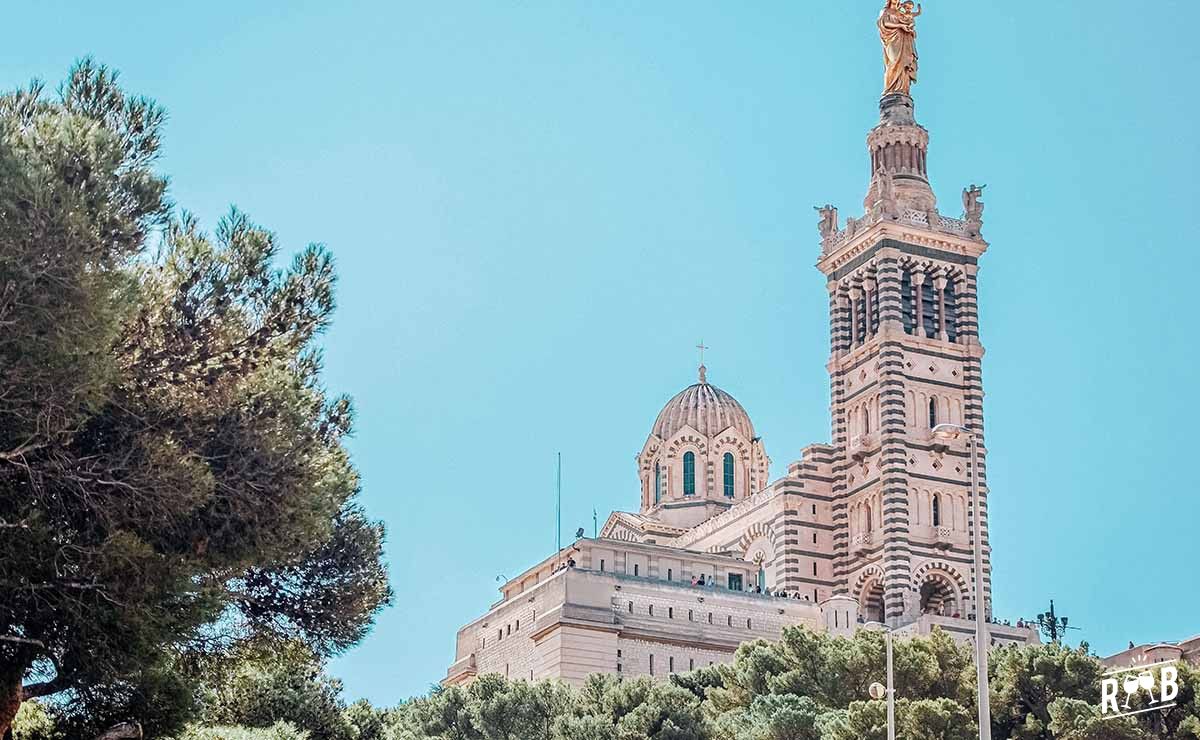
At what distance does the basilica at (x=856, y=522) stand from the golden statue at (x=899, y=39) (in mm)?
107

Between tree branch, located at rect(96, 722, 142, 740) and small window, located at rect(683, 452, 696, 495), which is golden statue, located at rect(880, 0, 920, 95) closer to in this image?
small window, located at rect(683, 452, 696, 495)

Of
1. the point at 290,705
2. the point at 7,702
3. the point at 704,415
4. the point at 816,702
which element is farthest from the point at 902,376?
the point at 7,702

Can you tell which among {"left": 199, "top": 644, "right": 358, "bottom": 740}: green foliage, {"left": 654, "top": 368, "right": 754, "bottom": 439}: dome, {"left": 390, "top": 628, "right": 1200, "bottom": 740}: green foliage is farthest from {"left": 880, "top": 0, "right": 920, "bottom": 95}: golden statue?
{"left": 199, "top": 644, "right": 358, "bottom": 740}: green foliage

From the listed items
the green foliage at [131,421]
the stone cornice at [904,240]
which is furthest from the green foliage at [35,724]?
the stone cornice at [904,240]

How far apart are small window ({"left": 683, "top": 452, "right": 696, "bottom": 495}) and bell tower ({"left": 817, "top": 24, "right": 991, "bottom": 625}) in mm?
13555

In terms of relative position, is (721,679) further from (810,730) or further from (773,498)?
(773,498)

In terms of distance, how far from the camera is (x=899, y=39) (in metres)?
104

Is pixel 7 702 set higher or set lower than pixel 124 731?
higher

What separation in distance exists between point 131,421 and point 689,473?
86878 millimetres

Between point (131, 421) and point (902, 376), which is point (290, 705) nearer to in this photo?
point (131, 421)

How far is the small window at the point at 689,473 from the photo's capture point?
113062mm

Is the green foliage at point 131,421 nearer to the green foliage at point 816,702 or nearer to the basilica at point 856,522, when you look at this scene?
the green foliage at point 816,702

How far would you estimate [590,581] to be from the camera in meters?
86.0

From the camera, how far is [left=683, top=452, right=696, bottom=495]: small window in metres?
113
